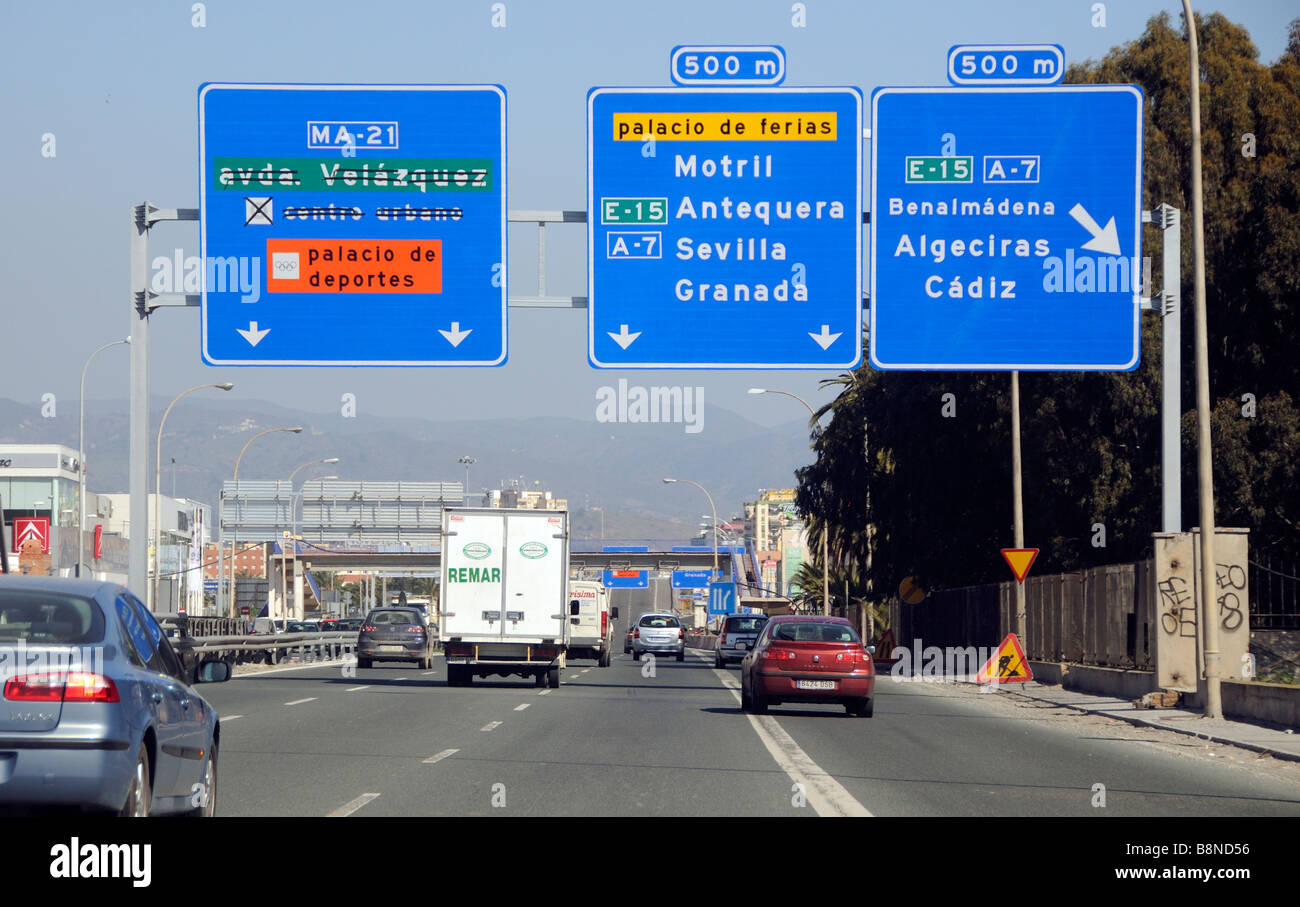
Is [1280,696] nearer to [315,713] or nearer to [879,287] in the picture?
[879,287]

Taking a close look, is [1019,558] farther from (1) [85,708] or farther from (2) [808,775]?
(1) [85,708]

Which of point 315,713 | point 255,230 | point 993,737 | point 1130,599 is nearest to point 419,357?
point 255,230

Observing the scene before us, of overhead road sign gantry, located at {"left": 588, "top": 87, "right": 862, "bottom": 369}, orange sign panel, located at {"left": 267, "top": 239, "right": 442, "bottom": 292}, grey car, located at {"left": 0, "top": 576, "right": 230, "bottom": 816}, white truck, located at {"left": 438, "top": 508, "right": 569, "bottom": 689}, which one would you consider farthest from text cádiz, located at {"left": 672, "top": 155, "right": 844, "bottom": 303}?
grey car, located at {"left": 0, "top": 576, "right": 230, "bottom": 816}

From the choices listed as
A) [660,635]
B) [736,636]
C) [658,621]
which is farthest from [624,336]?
[658,621]

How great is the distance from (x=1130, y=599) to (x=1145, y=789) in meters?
16.6

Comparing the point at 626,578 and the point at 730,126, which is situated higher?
the point at 730,126

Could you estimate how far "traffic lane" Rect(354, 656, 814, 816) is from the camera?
12.2 meters

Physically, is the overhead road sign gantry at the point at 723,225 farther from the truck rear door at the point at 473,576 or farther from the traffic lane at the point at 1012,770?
the truck rear door at the point at 473,576

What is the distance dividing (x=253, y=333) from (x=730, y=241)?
268 inches

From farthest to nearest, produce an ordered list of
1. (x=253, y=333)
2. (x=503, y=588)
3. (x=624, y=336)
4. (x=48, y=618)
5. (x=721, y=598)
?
(x=721, y=598)
(x=503, y=588)
(x=624, y=336)
(x=253, y=333)
(x=48, y=618)

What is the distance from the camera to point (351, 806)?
12031 millimetres

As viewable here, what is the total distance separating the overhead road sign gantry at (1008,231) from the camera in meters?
23.7

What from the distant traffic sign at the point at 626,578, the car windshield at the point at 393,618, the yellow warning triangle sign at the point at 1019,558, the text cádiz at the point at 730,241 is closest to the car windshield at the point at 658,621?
the car windshield at the point at 393,618
